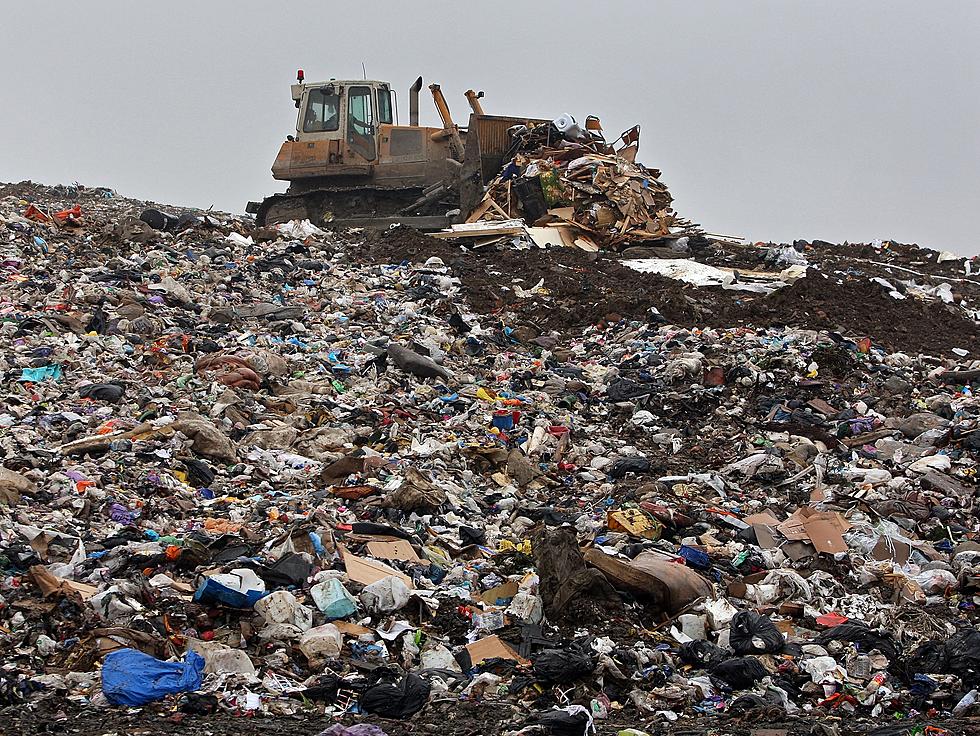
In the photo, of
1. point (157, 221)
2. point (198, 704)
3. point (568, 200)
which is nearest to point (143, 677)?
point (198, 704)

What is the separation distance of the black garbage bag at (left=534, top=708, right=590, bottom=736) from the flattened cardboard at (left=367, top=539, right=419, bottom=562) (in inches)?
61.8

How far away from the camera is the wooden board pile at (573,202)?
13883mm

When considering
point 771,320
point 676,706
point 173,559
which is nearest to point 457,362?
point 771,320

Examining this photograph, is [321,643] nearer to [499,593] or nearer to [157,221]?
[499,593]

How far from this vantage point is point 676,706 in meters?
3.48

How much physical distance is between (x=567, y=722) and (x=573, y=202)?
11555mm

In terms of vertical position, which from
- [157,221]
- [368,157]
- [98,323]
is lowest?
[98,323]

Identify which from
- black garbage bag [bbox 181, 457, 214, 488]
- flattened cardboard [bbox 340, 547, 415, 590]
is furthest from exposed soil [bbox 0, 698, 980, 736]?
black garbage bag [bbox 181, 457, 214, 488]

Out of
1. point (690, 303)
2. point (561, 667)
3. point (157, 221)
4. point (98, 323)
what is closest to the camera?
point (561, 667)

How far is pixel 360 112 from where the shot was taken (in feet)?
50.7

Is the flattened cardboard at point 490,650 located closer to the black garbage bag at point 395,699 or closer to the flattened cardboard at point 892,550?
the black garbage bag at point 395,699

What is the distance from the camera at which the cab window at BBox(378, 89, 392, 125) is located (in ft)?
50.6

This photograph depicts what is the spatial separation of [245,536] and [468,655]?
1417 millimetres

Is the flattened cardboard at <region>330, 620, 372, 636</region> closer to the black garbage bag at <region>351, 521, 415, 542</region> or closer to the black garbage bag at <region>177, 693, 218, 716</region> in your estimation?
the black garbage bag at <region>177, 693, 218, 716</region>
